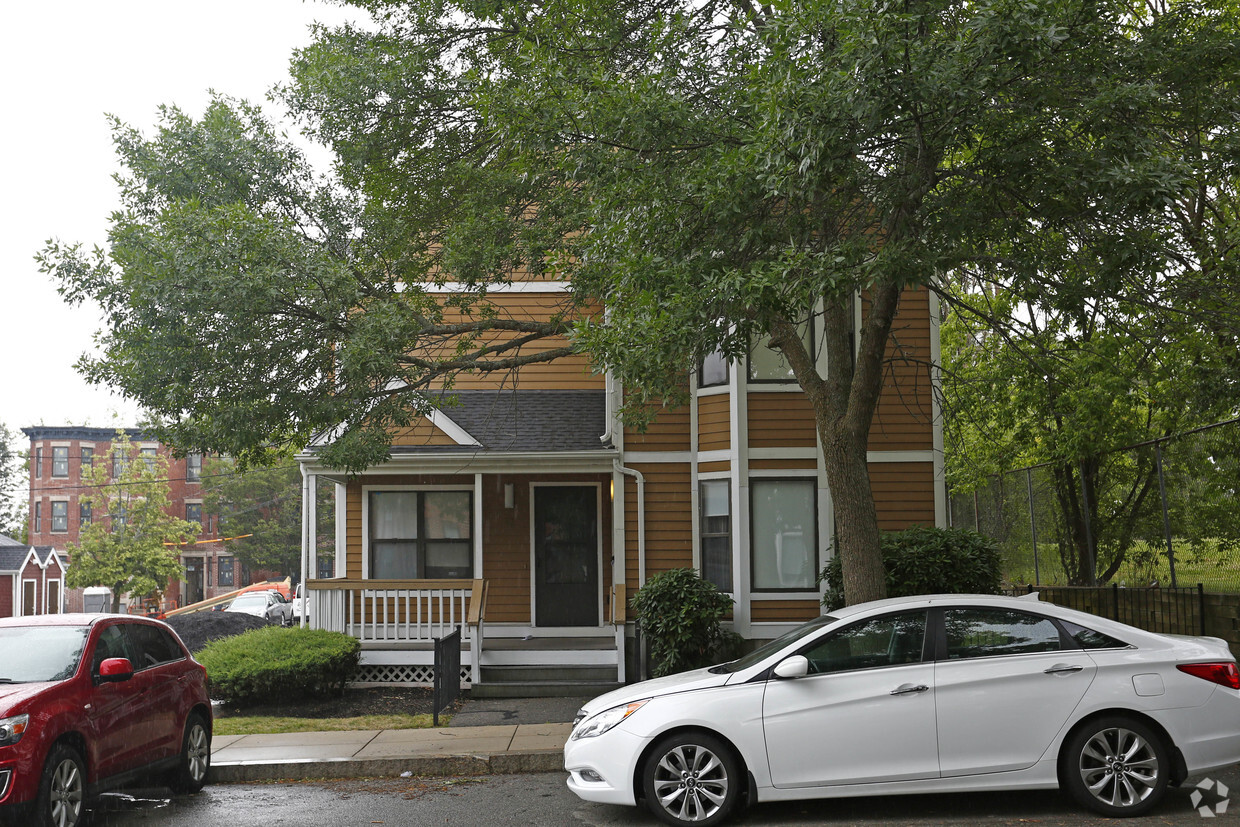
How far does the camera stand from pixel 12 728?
643 cm

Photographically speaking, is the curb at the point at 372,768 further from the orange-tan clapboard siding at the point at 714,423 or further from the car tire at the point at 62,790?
the orange-tan clapboard siding at the point at 714,423

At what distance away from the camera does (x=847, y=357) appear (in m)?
10.9

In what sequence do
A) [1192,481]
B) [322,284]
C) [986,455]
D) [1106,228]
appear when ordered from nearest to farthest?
[1106,228] < [322,284] < [1192,481] < [986,455]

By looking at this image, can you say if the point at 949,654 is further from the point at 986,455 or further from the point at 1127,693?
the point at 986,455

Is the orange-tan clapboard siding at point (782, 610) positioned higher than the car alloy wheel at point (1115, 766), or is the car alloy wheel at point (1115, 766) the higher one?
the orange-tan clapboard siding at point (782, 610)

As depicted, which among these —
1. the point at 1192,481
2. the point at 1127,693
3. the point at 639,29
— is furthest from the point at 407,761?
the point at 1192,481

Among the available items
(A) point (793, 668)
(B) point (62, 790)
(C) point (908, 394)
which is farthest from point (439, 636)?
(A) point (793, 668)

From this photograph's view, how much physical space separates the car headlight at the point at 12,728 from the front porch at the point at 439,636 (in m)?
7.24

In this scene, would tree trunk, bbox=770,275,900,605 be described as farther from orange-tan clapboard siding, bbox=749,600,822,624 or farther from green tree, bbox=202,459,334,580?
green tree, bbox=202,459,334,580

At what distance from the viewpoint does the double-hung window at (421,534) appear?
15.9 meters

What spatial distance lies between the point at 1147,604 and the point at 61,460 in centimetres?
5871

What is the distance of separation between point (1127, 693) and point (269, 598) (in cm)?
3611

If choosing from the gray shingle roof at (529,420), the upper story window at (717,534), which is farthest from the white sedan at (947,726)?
the gray shingle roof at (529,420)

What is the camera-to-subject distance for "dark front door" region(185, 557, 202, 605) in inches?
2351
